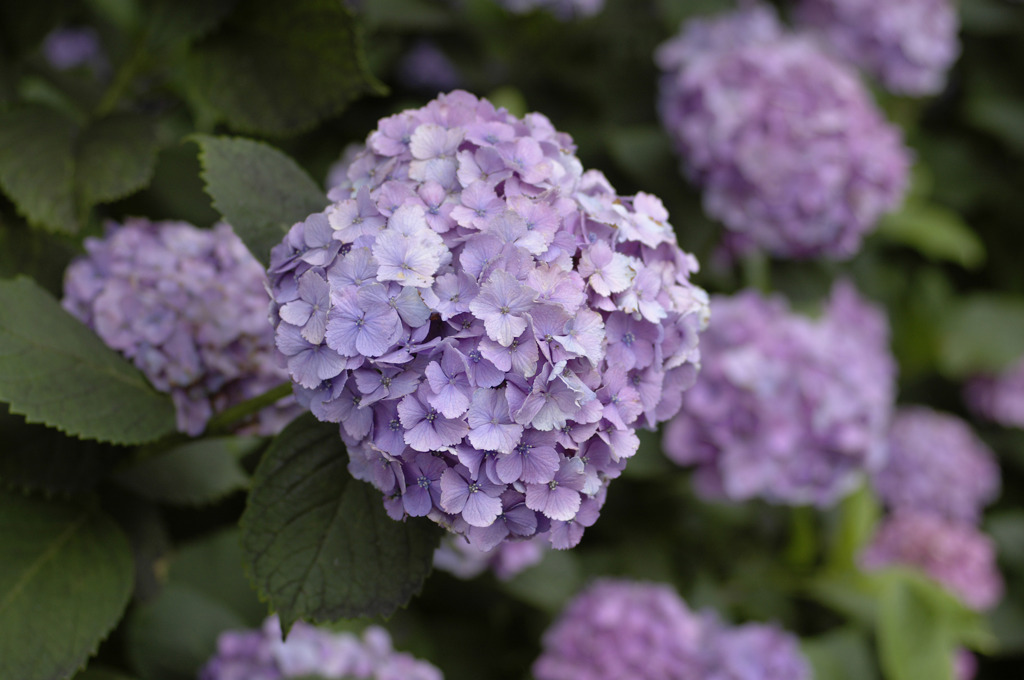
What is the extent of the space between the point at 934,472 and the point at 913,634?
88cm

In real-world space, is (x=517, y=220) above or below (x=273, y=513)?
above

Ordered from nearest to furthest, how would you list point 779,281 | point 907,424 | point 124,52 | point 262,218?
point 262,218 → point 124,52 → point 779,281 → point 907,424

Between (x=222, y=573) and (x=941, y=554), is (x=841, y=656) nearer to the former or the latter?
(x=941, y=554)

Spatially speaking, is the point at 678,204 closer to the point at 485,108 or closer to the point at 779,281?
the point at 779,281

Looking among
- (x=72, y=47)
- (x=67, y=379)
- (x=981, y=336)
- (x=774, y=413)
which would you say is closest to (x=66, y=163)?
(x=67, y=379)

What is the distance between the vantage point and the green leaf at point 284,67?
117cm

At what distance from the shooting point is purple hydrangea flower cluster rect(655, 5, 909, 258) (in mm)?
2061

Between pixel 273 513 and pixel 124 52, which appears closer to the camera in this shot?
pixel 273 513

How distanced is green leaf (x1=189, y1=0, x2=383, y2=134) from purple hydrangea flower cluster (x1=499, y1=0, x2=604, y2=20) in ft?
3.71

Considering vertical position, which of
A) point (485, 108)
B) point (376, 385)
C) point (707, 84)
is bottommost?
point (707, 84)

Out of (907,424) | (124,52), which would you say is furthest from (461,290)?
(907,424)

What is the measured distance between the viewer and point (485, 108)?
930 millimetres

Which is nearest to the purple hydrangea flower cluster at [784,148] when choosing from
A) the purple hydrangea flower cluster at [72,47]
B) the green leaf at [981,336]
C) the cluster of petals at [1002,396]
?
the green leaf at [981,336]

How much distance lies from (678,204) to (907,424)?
1.26 meters
